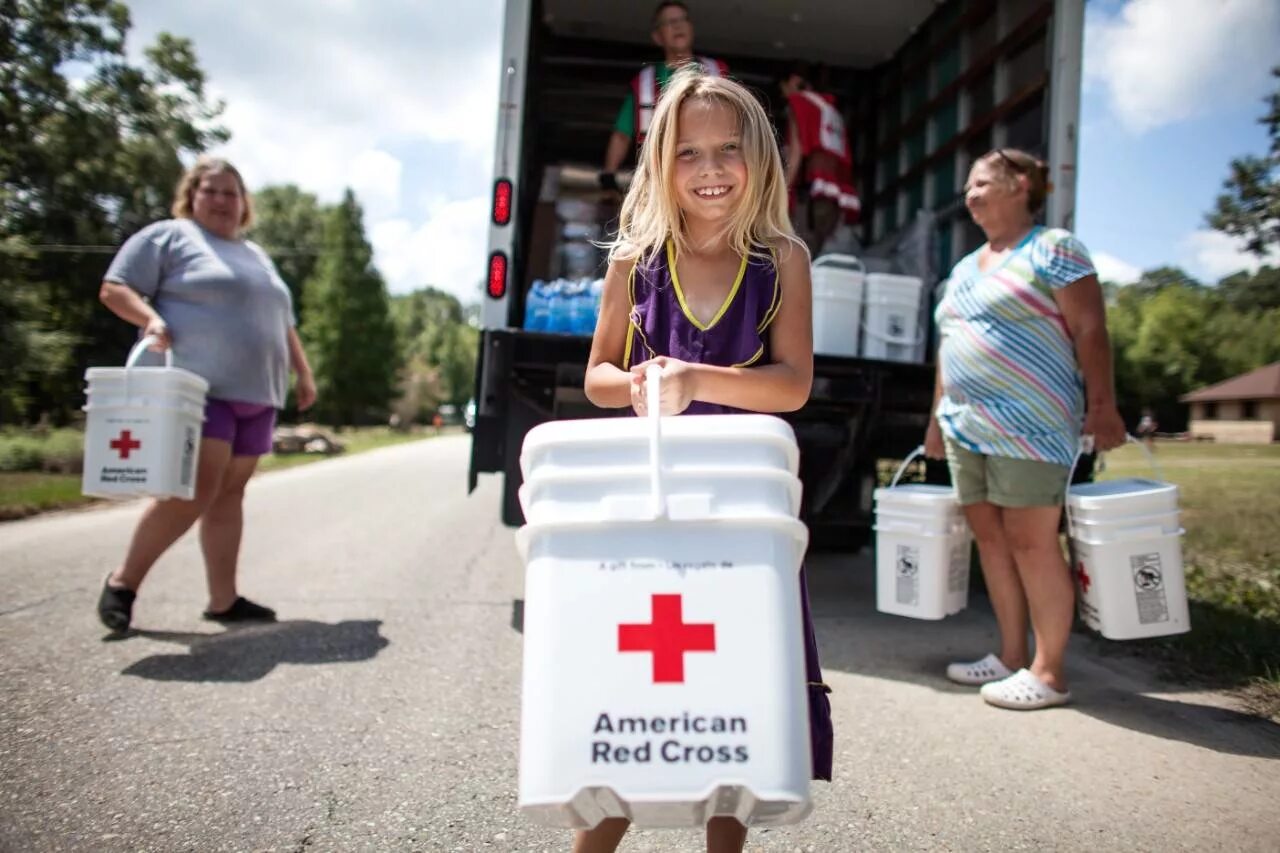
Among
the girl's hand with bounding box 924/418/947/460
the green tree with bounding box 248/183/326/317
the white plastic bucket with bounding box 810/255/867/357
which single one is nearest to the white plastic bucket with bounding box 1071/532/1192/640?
the girl's hand with bounding box 924/418/947/460

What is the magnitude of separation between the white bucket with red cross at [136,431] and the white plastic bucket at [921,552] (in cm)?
271

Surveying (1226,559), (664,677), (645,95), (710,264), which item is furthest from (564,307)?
(1226,559)

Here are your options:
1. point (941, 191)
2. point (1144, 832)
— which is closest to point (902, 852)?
point (1144, 832)

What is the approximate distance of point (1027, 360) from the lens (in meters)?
2.90

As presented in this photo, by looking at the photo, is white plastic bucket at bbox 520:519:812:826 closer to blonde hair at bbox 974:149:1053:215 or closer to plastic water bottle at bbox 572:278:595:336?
blonde hair at bbox 974:149:1053:215

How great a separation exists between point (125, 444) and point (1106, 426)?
3.54 meters

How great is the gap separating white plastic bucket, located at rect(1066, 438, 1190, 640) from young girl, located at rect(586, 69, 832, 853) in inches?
65.1

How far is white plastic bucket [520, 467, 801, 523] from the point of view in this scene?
46.2 inches

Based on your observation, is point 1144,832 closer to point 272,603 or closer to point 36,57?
point 272,603

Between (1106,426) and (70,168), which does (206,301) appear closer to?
(1106,426)

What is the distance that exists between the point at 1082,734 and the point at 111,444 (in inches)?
140

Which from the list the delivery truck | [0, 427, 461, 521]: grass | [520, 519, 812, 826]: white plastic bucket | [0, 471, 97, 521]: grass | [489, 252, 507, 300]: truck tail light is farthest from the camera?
[0, 427, 461, 521]: grass

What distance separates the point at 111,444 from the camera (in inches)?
127

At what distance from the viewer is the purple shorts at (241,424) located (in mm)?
3568
